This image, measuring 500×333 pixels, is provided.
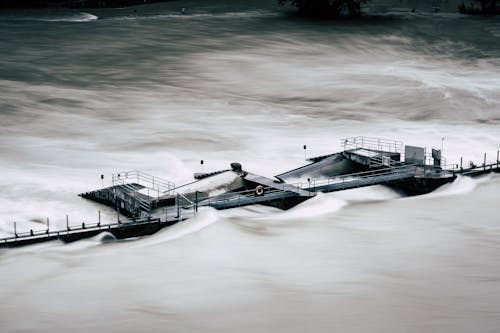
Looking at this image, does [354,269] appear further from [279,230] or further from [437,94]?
[437,94]

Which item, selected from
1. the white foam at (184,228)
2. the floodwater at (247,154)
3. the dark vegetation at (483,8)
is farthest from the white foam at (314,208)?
the dark vegetation at (483,8)

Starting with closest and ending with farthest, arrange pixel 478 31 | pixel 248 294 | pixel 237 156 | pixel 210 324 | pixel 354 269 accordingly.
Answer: pixel 210 324 < pixel 248 294 < pixel 354 269 < pixel 237 156 < pixel 478 31

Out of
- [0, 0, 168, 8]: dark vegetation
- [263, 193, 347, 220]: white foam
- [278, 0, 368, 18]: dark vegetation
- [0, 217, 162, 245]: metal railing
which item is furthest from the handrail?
[0, 0, 168, 8]: dark vegetation

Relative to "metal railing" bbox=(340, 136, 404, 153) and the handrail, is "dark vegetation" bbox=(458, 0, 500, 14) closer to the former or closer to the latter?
"metal railing" bbox=(340, 136, 404, 153)

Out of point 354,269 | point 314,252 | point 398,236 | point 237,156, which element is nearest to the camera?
point 354,269

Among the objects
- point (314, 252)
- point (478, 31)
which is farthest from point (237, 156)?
point (478, 31)

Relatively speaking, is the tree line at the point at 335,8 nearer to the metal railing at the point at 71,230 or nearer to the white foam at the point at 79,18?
the white foam at the point at 79,18
